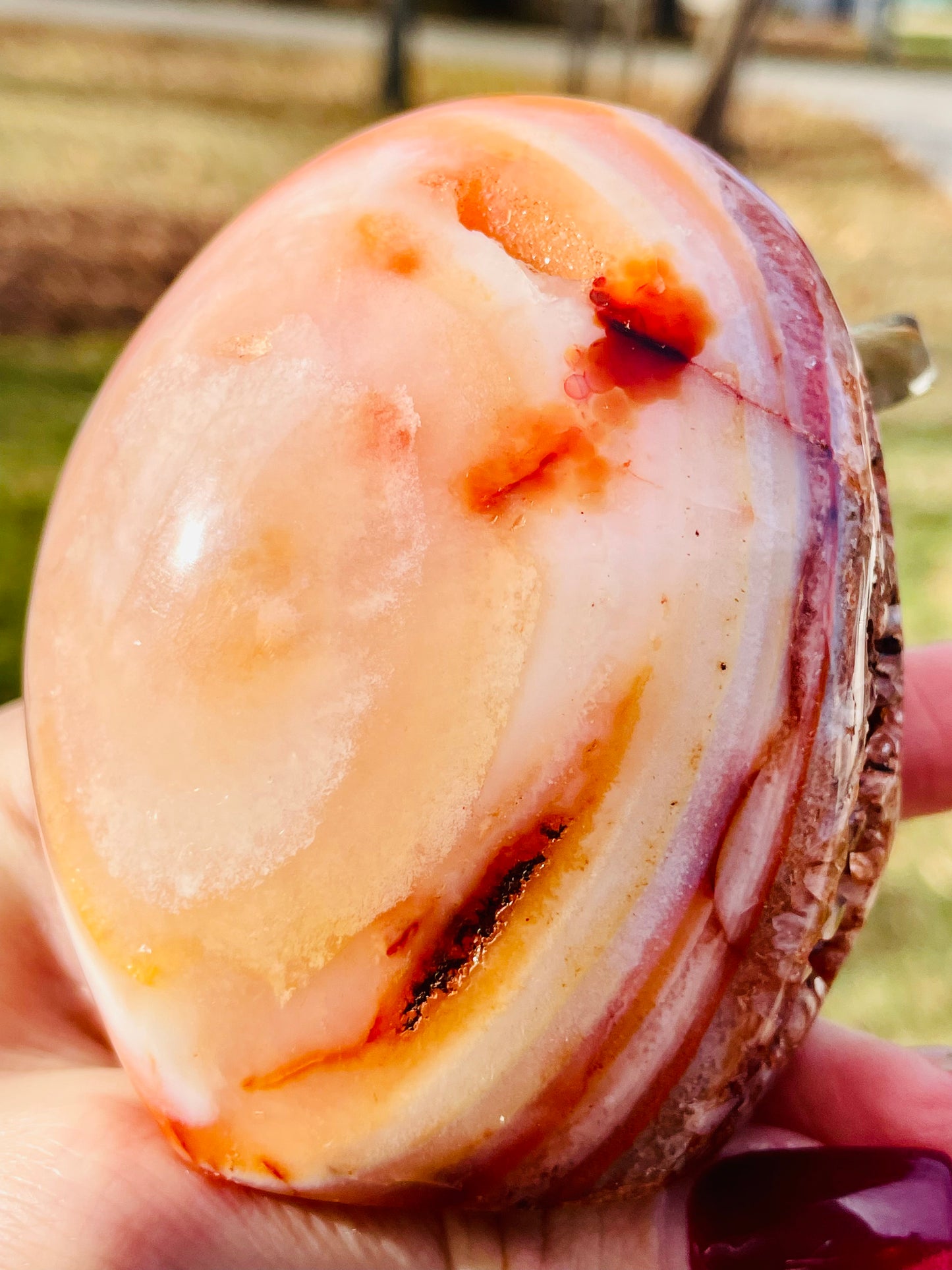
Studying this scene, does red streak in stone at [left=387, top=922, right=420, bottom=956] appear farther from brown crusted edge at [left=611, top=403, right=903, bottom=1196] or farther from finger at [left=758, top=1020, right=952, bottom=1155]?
finger at [left=758, top=1020, right=952, bottom=1155]

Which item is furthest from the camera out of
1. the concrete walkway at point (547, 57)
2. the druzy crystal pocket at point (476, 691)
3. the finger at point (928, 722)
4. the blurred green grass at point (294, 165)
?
the concrete walkway at point (547, 57)

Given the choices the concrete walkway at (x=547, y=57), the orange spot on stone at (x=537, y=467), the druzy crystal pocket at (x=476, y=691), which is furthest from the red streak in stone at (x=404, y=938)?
the concrete walkway at (x=547, y=57)

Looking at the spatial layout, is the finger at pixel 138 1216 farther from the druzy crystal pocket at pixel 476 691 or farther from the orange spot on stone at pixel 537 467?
the orange spot on stone at pixel 537 467

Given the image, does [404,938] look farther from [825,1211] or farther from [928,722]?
[928,722]

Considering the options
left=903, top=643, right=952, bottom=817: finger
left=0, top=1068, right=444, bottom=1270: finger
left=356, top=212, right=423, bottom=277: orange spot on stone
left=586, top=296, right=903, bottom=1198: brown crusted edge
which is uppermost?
left=356, top=212, right=423, bottom=277: orange spot on stone

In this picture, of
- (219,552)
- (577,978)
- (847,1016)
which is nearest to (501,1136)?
(577,978)

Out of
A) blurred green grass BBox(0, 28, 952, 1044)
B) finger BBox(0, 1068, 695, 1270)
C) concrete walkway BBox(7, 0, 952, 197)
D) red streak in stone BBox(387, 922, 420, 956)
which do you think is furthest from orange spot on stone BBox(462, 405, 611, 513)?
concrete walkway BBox(7, 0, 952, 197)

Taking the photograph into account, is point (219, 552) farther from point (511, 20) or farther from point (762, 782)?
point (511, 20)
